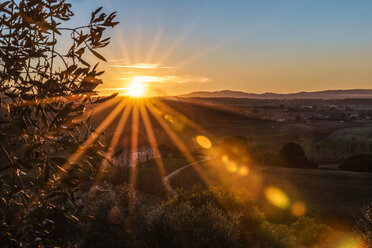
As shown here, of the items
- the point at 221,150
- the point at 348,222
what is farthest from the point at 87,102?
the point at 221,150

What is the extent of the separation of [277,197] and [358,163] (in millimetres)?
25415

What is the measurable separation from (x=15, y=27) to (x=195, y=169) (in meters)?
47.1

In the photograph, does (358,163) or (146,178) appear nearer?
(146,178)

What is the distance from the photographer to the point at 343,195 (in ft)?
120

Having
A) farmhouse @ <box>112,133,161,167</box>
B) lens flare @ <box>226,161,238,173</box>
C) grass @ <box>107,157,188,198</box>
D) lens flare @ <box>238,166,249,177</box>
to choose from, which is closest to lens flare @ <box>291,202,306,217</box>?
grass @ <box>107,157,188,198</box>

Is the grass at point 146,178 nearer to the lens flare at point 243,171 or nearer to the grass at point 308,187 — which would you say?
the grass at point 308,187

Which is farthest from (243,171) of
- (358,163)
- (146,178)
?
(358,163)

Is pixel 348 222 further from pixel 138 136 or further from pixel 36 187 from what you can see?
pixel 138 136

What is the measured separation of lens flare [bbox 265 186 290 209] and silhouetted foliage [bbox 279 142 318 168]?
20953mm

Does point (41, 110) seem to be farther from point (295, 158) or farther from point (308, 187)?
point (295, 158)

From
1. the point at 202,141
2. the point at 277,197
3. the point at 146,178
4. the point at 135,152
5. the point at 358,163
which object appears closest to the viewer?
the point at 277,197

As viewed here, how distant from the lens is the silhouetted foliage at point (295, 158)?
58031 mm

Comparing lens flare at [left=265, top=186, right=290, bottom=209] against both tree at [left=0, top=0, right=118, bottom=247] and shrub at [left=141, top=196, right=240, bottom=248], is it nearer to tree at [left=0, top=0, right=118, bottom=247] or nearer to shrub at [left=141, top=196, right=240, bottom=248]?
shrub at [left=141, top=196, right=240, bottom=248]

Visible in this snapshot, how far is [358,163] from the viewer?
53.8 metres
